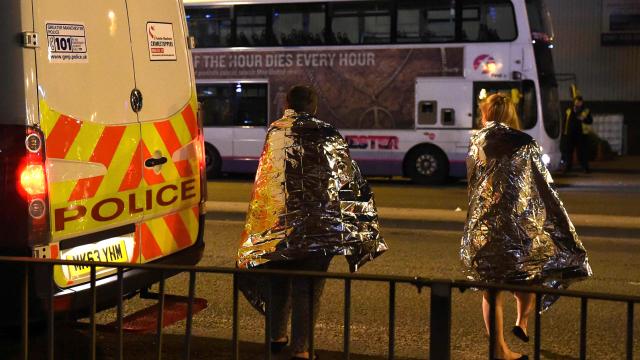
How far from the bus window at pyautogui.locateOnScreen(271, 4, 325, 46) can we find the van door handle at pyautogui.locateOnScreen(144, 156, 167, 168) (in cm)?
1348

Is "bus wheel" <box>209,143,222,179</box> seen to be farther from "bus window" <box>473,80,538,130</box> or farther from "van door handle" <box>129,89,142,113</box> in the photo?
"van door handle" <box>129,89,142,113</box>

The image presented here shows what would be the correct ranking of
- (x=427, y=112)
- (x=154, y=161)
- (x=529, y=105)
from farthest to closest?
(x=427, y=112)
(x=529, y=105)
(x=154, y=161)

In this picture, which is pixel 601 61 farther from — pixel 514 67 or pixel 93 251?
pixel 93 251

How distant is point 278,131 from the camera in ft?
17.7

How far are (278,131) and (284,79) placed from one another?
14033mm

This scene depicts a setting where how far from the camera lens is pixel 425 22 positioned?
18391mm

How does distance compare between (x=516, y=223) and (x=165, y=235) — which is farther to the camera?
(x=165, y=235)

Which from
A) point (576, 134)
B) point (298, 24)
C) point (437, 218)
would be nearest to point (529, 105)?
point (576, 134)

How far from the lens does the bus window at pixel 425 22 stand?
18234mm

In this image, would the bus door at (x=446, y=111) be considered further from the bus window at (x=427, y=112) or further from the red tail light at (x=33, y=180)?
the red tail light at (x=33, y=180)

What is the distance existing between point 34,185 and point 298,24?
14.7m

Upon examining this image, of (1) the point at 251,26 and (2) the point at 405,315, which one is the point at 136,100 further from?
(1) the point at 251,26

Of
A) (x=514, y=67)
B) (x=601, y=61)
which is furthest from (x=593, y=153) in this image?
(x=514, y=67)

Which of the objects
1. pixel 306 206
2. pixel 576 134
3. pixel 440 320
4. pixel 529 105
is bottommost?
pixel 576 134
